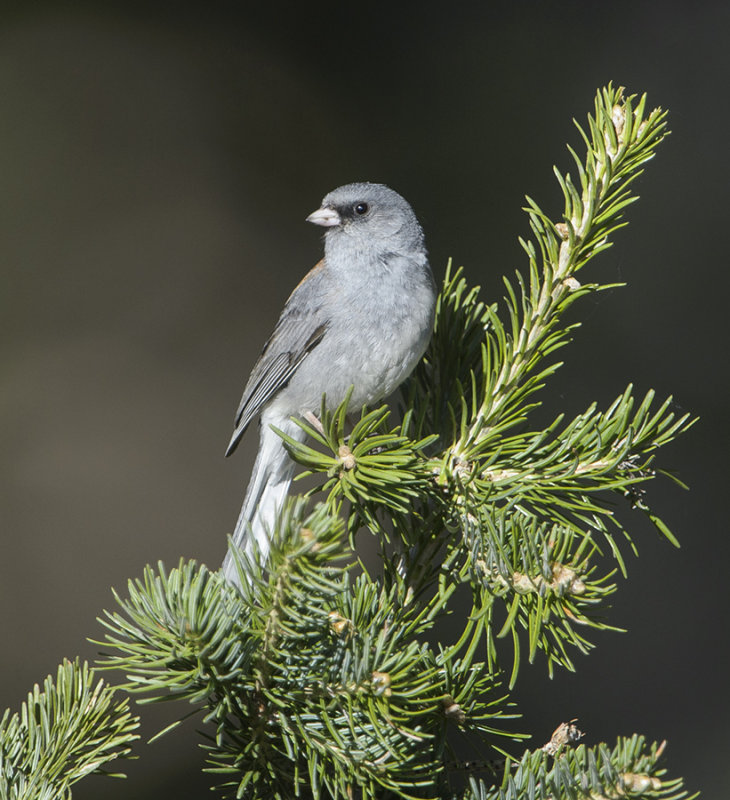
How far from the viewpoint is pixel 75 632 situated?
232 centimetres

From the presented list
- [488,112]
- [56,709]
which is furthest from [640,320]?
Answer: [56,709]

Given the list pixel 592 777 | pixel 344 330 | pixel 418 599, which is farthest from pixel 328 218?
pixel 592 777

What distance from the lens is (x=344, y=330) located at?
146 centimetres

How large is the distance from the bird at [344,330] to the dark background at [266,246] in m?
0.67

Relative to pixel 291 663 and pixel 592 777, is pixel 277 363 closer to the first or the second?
pixel 291 663

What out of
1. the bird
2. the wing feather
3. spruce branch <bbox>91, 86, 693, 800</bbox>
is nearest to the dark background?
the bird

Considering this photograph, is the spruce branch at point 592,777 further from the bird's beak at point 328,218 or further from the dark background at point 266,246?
the dark background at point 266,246

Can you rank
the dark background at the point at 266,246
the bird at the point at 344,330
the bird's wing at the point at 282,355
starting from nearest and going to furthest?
the bird at the point at 344,330
the bird's wing at the point at 282,355
the dark background at the point at 266,246

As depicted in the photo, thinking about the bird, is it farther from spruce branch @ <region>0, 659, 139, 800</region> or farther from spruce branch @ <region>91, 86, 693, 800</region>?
spruce branch @ <region>0, 659, 139, 800</region>

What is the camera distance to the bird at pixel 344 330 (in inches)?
52.4

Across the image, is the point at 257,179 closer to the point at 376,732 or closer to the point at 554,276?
the point at 554,276

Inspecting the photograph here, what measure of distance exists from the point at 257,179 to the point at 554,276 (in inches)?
73.8

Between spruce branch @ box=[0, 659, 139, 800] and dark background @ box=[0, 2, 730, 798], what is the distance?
152cm

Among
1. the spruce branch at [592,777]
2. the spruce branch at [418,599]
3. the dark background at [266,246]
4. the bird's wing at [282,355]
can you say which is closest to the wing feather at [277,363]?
the bird's wing at [282,355]
